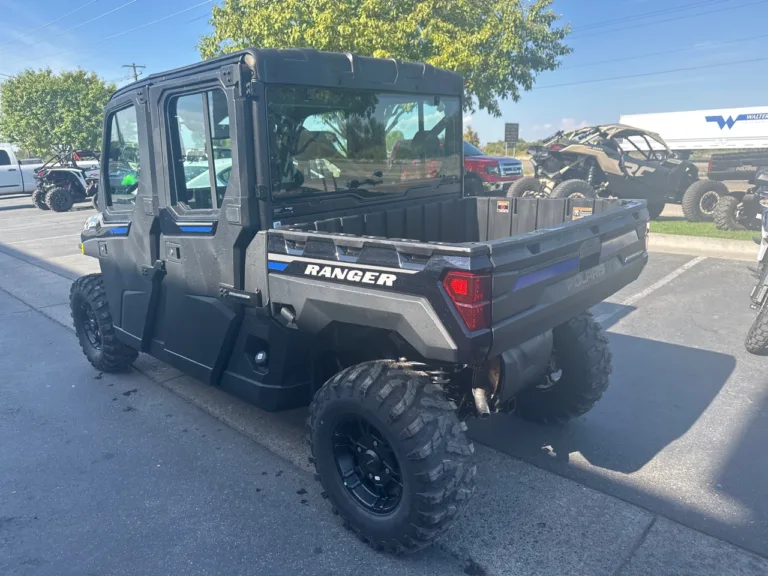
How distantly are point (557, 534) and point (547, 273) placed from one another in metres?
1.30

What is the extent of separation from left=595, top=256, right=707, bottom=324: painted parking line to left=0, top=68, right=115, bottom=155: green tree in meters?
30.0

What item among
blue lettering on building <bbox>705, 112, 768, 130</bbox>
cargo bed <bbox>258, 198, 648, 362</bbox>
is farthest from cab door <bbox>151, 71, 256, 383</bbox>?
blue lettering on building <bbox>705, 112, 768, 130</bbox>

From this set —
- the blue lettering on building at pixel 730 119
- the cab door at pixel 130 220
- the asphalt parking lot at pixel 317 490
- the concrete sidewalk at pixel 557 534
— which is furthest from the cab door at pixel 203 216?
the blue lettering on building at pixel 730 119

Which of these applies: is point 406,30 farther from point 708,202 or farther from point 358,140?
point 358,140

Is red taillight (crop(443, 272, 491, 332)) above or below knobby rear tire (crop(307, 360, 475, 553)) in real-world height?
above

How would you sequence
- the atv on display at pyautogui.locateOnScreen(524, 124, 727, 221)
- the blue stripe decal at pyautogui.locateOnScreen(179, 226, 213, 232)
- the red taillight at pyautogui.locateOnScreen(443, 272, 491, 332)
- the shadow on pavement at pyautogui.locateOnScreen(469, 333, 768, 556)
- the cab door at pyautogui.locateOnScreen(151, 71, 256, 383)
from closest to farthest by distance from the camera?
the red taillight at pyautogui.locateOnScreen(443, 272, 491, 332)
the shadow on pavement at pyautogui.locateOnScreen(469, 333, 768, 556)
the cab door at pyautogui.locateOnScreen(151, 71, 256, 383)
the blue stripe decal at pyautogui.locateOnScreen(179, 226, 213, 232)
the atv on display at pyautogui.locateOnScreen(524, 124, 727, 221)

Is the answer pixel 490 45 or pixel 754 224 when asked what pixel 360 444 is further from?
pixel 490 45

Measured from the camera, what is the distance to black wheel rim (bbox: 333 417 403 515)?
9.36 ft

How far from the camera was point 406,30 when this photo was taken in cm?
1227

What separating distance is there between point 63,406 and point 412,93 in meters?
3.55

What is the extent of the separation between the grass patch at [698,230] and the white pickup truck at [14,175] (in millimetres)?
20144

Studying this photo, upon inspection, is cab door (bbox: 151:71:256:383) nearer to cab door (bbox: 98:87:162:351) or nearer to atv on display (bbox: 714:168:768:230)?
cab door (bbox: 98:87:162:351)

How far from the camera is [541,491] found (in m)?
3.27

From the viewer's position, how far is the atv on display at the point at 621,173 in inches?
448
